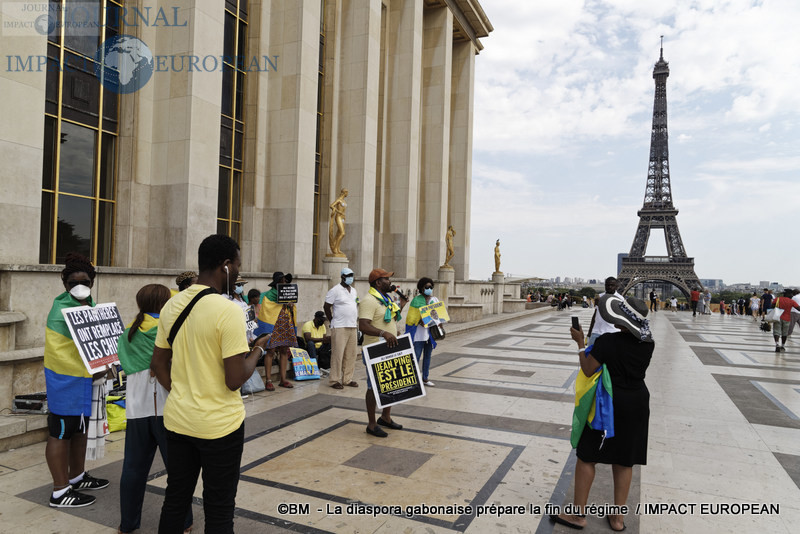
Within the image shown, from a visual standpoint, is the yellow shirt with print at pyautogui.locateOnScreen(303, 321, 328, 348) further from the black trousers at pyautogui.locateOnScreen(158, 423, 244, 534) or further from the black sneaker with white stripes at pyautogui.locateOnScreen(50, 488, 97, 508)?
the black trousers at pyautogui.locateOnScreen(158, 423, 244, 534)

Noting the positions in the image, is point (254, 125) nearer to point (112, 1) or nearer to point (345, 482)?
point (112, 1)

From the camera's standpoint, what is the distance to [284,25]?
14.9 metres

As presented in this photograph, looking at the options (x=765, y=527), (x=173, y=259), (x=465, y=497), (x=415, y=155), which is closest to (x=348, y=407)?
(x=465, y=497)

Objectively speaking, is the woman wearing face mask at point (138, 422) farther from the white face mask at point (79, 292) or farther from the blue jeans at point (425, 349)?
the blue jeans at point (425, 349)

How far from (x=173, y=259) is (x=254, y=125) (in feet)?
18.7

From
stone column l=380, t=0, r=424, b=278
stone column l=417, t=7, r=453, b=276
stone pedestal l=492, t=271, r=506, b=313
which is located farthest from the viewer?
stone pedestal l=492, t=271, r=506, b=313

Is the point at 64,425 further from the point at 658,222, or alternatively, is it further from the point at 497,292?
the point at 658,222

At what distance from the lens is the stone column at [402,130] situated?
2278 centimetres

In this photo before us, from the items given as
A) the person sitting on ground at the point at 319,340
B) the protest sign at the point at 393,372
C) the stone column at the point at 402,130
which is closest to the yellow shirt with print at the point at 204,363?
the protest sign at the point at 393,372

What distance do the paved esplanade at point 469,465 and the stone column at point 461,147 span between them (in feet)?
68.1

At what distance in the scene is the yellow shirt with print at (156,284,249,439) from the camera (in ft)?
9.50

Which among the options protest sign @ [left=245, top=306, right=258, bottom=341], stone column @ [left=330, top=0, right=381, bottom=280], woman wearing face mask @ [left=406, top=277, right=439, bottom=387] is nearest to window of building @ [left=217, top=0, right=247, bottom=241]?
stone column @ [left=330, top=0, right=381, bottom=280]

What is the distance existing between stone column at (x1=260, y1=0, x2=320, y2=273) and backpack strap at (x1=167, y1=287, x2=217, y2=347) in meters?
11.8

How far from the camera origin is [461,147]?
30.3 m
